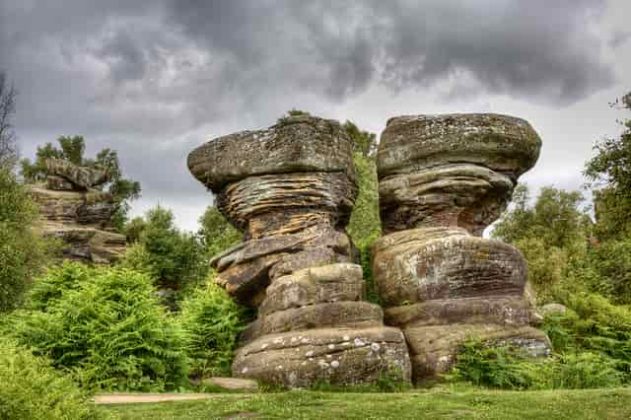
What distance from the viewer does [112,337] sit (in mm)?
18531

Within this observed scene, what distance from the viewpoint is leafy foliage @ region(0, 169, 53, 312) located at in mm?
32062

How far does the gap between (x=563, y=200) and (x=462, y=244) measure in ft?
124

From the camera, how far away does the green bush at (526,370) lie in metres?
16.4

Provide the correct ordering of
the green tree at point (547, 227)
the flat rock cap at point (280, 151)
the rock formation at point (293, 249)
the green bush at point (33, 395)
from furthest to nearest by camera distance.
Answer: the green tree at point (547, 227) → the flat rock cap at point (280, 151) → the rock formation at point (293, 249) → the green bush at point (33, 395)

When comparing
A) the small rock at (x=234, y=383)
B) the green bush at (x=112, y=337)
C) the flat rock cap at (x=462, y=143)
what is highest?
the flat rock cap at (x=462, y=143)

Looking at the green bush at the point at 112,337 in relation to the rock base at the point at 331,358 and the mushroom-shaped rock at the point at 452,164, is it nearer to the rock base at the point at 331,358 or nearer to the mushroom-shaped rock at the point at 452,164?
the rock base at the point at 331,358

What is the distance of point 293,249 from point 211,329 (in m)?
4.22

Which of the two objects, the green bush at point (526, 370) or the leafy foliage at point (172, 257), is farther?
the leafy foliage at point (172, 257)

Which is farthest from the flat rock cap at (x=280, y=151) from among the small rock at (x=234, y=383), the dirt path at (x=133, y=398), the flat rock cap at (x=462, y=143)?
the dirt path at (x=133, y=398)

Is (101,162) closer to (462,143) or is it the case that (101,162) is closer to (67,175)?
(67,175)

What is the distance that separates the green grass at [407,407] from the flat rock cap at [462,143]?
41.4ft

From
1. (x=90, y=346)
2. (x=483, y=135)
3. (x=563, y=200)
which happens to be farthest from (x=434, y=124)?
(x=563, y=200)

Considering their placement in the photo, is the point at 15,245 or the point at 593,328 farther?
the point at 15,245

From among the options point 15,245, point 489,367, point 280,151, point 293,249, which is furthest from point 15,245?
point 489,367
